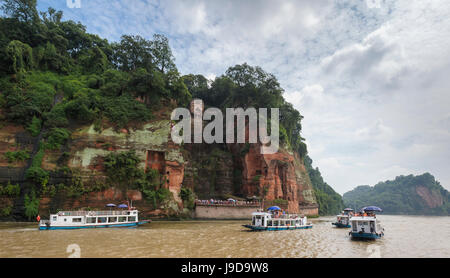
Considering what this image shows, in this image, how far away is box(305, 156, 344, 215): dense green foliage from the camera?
304 ft

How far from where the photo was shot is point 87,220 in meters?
27.0

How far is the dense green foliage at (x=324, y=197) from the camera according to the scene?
304 feet

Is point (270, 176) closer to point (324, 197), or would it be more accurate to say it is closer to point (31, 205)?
point (31, 205)

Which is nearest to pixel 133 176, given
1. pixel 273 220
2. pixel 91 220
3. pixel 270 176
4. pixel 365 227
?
pixel 91 220

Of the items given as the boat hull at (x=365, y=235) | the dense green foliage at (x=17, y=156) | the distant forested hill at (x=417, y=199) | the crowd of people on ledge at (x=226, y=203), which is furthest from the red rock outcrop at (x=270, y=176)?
the distant forested hill at (x=417, y=199)

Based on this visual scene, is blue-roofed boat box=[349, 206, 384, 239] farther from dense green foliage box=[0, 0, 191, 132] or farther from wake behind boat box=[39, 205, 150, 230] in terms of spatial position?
dense green foliage box=[0, 0, 191, 132]

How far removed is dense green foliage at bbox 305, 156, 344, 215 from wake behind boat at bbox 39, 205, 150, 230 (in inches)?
2924

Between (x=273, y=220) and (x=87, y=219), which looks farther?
(x=273, y=220)

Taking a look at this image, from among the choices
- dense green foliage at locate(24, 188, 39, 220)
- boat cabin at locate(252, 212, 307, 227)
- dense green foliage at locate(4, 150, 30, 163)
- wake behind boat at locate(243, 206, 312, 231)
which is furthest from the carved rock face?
dense green foliage at locate(4, 150, 30, 163)

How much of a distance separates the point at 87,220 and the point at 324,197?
88.1 meters

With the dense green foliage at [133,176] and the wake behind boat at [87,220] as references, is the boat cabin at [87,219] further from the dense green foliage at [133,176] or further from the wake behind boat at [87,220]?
the dense green foliage at [133,176]

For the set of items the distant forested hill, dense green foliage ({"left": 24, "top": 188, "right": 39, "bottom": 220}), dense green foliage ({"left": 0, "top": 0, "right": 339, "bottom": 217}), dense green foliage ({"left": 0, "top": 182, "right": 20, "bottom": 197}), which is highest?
dense green foliage ({"left": 0, "top": 0, "right": 339, "bottom": 217})

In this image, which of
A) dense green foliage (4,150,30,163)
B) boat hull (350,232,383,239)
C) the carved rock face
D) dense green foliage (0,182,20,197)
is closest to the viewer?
boat hull (350,232,383,239)
